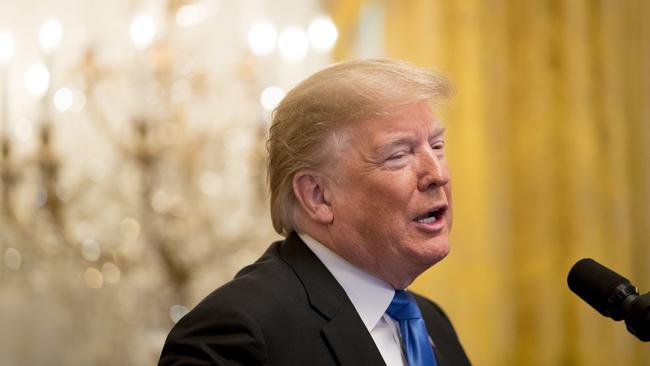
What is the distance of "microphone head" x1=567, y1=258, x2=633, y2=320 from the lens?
63.3 inches

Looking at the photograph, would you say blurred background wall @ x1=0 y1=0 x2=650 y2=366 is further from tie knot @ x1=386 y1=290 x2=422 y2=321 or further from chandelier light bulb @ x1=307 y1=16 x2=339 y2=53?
tie knot @ x1=386 y1=290 x2=422 y2=321

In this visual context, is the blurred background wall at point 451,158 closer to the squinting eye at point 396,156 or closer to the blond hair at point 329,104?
the blond hair at point 329,104

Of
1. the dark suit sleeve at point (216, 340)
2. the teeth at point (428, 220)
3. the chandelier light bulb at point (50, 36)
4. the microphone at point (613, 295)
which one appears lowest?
the dark suit sleeve at point (216, 340)

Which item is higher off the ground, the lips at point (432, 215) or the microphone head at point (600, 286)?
the lips at point (432, 215)

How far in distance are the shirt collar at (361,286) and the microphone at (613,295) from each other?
16.6 inches

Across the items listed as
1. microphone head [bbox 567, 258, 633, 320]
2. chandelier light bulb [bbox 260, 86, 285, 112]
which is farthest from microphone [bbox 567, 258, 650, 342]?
chandelier light bulb [bbox 260, 86, 285, 112]

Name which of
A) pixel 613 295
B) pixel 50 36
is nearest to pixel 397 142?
pixel 613 295

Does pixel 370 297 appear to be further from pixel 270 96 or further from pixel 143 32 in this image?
pixel 143 32

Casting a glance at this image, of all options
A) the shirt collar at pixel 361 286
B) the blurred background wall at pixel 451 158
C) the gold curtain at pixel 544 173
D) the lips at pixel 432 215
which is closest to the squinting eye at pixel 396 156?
the lips at pixel 432 215

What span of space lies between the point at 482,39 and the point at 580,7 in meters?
0.46

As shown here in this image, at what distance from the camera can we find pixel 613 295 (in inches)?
63.5

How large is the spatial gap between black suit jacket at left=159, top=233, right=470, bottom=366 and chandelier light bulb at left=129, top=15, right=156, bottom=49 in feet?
7.68

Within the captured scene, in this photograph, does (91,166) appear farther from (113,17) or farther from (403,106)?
(403,106)

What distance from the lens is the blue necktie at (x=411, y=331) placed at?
1.99m
